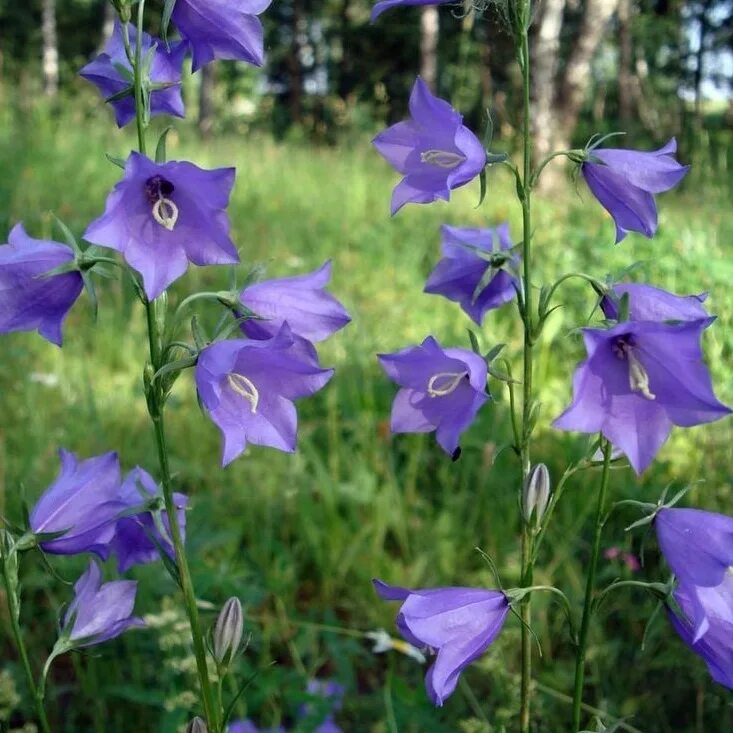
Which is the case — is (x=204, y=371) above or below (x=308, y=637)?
above

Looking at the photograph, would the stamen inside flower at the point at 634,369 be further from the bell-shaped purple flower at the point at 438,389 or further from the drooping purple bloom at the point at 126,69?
the drooping purple bloom at the point at 126,69

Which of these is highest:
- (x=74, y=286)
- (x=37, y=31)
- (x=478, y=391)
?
(x=74, y=286)

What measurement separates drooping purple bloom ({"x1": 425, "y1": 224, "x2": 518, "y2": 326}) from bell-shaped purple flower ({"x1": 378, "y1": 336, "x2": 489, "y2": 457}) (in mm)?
117

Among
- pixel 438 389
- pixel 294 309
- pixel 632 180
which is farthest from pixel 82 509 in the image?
pixel 632 180

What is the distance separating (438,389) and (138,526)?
1.48ft

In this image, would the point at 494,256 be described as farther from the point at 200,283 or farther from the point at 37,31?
the point at 37,31

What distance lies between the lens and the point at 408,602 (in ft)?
3.40

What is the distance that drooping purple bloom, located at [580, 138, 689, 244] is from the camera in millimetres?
1129

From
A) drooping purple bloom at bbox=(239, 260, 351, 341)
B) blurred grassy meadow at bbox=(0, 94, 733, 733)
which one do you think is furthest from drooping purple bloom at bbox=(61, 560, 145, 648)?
drooping purple bloom at bbox=(239, 260, 351, 341)

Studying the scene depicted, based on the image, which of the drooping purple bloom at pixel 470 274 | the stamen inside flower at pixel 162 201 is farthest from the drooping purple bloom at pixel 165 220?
the drooping purple bloom at pixel 470 274

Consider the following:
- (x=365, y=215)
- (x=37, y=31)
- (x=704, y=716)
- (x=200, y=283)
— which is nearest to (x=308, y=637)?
(x=704, y=716)

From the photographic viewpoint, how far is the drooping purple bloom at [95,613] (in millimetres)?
1170

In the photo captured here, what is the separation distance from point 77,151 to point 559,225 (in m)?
3.28

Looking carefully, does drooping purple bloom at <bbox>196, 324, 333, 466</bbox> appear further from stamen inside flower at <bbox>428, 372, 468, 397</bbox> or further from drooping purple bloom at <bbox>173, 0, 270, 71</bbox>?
drooping purple bloom at <bbox>173, 0, 270, 71</bbox>
